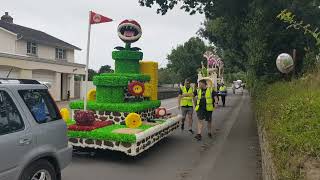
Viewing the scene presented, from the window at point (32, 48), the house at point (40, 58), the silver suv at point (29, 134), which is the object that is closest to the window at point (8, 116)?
the silver suv at point (29, 134)

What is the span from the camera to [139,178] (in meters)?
7.64

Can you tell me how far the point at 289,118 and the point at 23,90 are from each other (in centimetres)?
368

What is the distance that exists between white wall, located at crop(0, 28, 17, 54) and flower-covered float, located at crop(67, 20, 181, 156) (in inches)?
983

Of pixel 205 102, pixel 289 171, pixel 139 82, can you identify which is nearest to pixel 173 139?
pixel 205 102

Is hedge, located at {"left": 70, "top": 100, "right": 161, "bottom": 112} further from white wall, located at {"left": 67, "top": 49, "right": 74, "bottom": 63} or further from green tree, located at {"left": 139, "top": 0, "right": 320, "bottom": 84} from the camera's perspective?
white wall, located at {"left": 67, "top": 49, "right": 74, "bottom": 63}

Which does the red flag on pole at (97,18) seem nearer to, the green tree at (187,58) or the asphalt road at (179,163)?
the asphalt road at (179,163)

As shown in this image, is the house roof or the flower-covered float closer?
the flower-covered float

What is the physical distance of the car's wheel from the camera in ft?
16.6

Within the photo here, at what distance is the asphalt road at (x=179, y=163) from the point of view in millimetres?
7852

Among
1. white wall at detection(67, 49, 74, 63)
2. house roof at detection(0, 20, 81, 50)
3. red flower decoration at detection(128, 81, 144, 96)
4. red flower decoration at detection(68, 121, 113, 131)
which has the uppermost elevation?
house roof at detection(0, 20, 81, 50)

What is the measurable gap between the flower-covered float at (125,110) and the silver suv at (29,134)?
2826mm

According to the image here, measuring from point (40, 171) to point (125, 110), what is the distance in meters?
5.34

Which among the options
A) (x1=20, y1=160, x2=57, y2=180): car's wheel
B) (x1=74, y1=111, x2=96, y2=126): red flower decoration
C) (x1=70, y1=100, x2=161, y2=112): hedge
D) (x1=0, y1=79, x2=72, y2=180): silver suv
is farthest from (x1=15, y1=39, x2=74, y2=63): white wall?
(x1=20, y1=160, x2=57, y2=180): car's wheel

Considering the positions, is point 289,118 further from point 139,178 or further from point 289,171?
point 139,178
